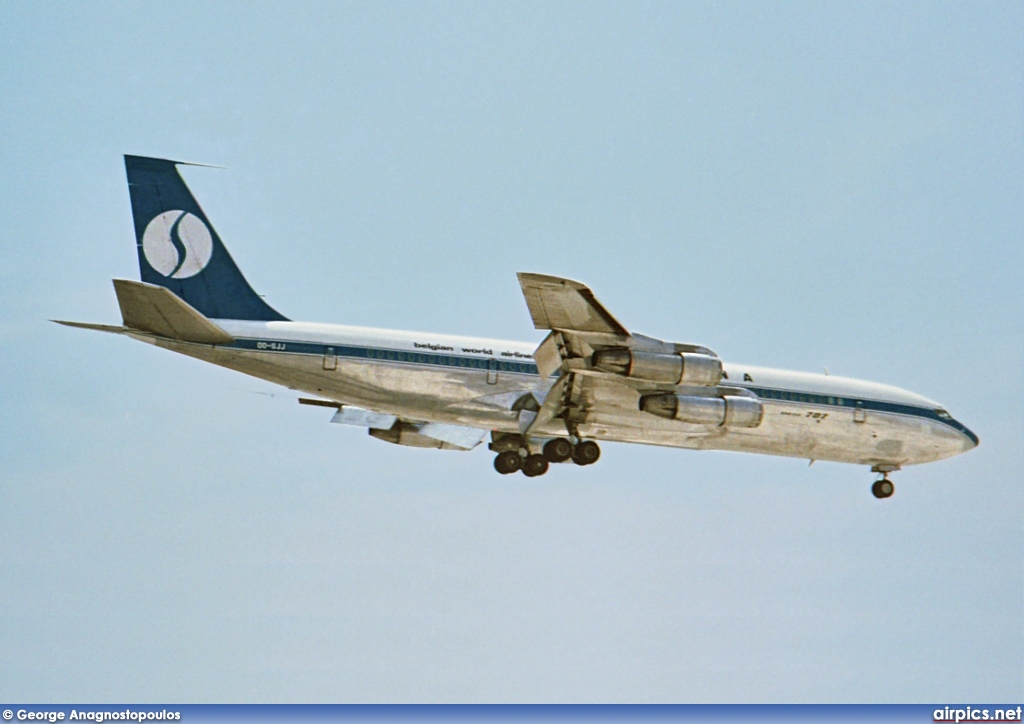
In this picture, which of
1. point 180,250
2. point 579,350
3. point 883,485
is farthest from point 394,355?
point 883,485

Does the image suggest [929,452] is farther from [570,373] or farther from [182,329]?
[182,329]

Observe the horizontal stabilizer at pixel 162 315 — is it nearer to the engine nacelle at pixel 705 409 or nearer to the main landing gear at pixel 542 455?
the main landing gear at pixel 542 455

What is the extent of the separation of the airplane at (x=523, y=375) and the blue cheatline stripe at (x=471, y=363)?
0.11ft

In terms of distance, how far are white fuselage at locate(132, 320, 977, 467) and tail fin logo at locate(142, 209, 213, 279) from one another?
2227mm

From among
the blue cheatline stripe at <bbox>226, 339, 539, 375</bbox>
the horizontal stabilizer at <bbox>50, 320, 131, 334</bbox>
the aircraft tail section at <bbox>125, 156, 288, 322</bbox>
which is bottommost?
the horizontal stabilizer at <bbox>50, 320, 131, 334</bbox>

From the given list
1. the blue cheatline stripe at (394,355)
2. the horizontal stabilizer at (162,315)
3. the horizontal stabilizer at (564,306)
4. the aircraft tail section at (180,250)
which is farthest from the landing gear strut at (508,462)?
the horizontal stabilizer at (162,315)

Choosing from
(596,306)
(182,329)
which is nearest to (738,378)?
(596,306)

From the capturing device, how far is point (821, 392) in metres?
32.1

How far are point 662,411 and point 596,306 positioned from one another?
440cm

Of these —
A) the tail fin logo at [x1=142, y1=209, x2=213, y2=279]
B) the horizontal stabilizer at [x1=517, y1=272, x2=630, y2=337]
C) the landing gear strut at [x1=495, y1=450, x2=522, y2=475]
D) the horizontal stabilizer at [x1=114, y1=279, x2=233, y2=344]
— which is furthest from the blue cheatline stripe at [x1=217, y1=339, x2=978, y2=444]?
the horizontal stabilizer at [x1=517, y1=272, x2=630, y2=337]

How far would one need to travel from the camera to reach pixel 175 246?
2969cm

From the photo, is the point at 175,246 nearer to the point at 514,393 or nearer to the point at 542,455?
the point at 514,393

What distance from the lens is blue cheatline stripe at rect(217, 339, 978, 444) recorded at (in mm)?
28062

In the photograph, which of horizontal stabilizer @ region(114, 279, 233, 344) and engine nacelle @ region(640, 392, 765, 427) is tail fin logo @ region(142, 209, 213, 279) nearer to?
horizontal stabilizer @ region(114, 279, 233, 344)
